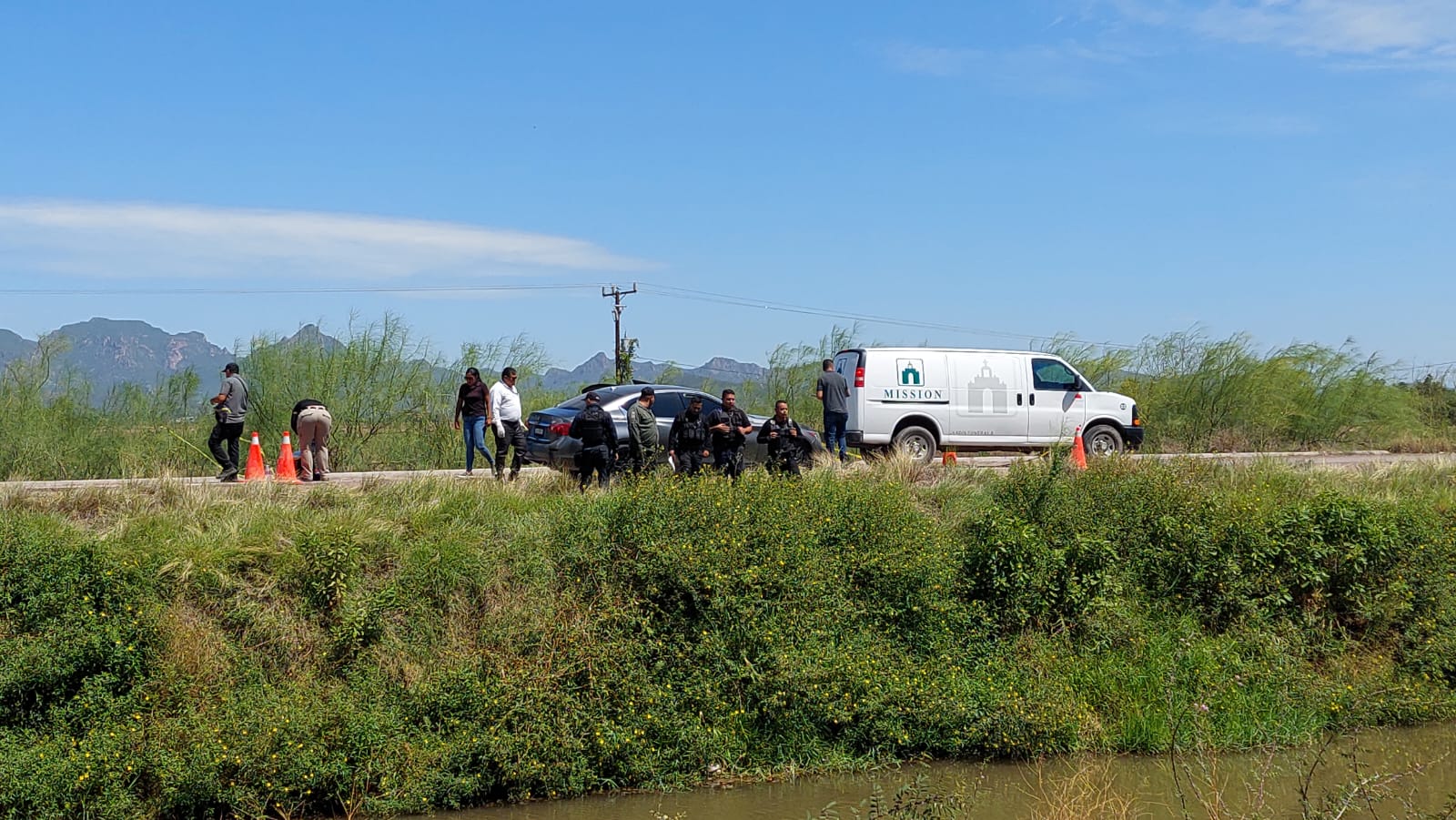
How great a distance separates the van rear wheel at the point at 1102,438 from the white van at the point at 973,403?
1 centimetres

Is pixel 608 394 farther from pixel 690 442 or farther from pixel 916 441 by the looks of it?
pixel 916 441

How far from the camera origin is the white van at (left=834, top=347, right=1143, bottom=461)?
62.7 ft

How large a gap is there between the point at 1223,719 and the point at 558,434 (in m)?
8.64

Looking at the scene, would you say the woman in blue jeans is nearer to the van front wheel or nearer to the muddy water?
the van front wheel

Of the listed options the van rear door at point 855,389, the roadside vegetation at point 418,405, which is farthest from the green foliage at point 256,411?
the van rear door at point 855,389

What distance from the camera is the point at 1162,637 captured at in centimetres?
1295

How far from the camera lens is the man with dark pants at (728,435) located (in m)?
14.8

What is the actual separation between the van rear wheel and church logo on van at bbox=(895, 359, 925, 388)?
2.93 metres

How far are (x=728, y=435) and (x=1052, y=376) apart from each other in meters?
7.33

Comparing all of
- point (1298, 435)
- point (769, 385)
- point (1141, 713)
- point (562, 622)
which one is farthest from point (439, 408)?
point (1298, 435)

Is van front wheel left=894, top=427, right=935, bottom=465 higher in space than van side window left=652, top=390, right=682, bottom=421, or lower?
lower

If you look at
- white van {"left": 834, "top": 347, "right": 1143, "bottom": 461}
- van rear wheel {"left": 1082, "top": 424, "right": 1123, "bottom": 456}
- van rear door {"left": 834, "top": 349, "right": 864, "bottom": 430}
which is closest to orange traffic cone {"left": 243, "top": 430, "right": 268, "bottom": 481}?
van rear door {"left": 834, "top": 349, "right": 864, "bottom": 430}

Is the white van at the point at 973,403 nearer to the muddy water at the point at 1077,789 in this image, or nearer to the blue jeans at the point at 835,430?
the blue jeans at the point at 835,430

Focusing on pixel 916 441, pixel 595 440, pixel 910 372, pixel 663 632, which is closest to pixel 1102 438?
pixel 916 441
